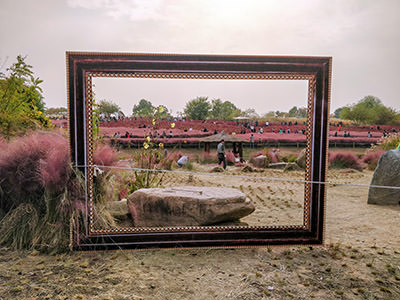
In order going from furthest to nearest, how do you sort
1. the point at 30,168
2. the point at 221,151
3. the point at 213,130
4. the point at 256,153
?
the point at 256,153 → the point at 221,151 → the point at 213,130 → the point at 30,168

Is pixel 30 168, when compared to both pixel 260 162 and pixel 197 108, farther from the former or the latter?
pixel 260 162

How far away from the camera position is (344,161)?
12.1 m

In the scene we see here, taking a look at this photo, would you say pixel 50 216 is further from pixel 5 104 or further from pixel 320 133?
pixel 320 133

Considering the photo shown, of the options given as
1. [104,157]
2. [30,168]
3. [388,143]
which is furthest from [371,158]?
[30,168]

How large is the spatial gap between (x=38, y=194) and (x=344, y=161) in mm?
11321

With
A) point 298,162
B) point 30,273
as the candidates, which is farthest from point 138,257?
point 298,162

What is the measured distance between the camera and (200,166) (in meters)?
11.4

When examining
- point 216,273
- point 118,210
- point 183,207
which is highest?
point 183,207

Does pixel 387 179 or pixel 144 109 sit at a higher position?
pixel 144 109

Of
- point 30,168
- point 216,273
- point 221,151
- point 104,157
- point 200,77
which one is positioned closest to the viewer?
point 216,273

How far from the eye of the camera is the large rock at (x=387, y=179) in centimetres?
618

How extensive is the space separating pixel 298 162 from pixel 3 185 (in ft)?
33.5

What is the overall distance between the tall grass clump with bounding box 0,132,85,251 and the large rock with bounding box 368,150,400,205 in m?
5.79

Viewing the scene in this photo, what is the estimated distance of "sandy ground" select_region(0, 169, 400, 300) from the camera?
2736mm
